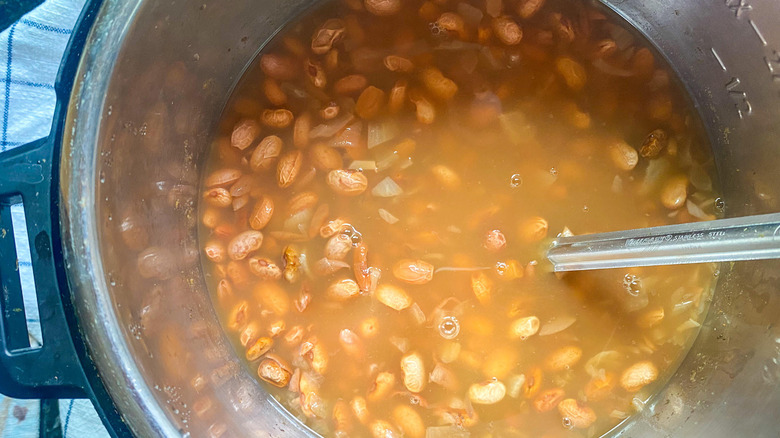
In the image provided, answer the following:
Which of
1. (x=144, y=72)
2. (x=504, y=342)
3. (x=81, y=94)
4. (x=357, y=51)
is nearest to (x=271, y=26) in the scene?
(x=357, y=51)

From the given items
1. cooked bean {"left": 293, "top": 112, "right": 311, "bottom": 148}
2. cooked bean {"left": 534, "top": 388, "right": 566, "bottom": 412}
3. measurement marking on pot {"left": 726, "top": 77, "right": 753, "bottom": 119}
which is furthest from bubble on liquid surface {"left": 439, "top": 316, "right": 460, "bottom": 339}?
measurement marking on pot {"left": 726, "top": 77, "right": 753, "bottom": 119}

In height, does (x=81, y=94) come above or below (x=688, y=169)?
above

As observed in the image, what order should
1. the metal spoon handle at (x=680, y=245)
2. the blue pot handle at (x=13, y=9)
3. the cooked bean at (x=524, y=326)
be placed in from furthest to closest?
the cooked bean at (x=524, y=326) → the blue pot handle at (x=13, y=9) → the metal spoon handle at (x=680, y=245)

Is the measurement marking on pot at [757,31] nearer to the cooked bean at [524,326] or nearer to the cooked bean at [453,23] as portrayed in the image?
the cooked bean at [453,23]

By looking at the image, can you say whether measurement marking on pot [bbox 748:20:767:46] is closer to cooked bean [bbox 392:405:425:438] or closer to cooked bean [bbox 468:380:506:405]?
cooked bean [bbox 468:380:506:405]

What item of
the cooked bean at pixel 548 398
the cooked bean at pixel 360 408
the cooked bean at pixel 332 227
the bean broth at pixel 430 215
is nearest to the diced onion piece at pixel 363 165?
the bean broth at pixel 430 215

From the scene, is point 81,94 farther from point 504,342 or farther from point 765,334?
point 765,334

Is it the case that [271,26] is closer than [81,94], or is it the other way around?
[81,94]
